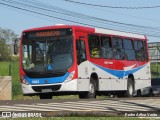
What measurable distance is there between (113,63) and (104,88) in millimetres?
1531

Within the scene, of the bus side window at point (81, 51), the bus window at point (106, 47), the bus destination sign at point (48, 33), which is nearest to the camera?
the bus side window at point (81, 51)

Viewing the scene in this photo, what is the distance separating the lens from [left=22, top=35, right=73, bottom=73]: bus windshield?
2416cm

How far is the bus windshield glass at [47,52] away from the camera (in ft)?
79.3

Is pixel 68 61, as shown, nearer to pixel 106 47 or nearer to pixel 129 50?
pixel 106 47

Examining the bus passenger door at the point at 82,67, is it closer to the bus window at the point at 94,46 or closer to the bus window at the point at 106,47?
the bus window at the point at 94,46

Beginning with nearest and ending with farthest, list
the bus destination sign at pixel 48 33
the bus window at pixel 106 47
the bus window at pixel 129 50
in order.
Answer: the bus destination sign at pixel 48 33, the bus window at pixel 106 47, the bus window at pixel 129 50

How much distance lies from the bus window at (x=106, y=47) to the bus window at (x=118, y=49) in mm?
468

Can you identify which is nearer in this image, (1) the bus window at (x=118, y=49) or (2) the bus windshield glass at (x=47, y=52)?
(2) the bus windshield glass at (x=47, y=52)

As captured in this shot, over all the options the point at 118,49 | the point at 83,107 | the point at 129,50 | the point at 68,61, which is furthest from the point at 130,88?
the point at 83,107

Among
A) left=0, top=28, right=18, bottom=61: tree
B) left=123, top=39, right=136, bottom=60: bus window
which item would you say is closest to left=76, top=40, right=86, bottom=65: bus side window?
left=123, top=39, right=136, bottom=60: bus window

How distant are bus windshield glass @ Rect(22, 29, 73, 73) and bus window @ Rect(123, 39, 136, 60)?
5.77 m

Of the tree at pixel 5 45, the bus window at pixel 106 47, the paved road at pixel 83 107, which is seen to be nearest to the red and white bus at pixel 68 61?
the bus window at pixel 106 47

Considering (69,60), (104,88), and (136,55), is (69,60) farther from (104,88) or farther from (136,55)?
(136,55)

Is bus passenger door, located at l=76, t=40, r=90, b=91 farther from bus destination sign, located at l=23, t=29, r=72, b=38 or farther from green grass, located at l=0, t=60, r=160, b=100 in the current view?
green grass, located at l=0, t=60, r=160, b=100
